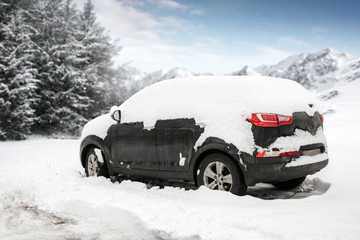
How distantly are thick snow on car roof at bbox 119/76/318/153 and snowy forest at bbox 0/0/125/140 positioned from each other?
43.1 feet

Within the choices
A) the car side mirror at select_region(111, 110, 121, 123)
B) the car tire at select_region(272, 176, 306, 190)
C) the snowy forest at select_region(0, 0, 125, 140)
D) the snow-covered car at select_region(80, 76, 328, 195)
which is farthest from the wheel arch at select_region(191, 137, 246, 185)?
the snowy forest at select_region(0, 0, 125, 140)

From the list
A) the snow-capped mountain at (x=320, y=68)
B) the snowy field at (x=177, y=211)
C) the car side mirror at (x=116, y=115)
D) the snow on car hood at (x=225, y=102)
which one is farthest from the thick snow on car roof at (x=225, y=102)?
the snow-capped mountain at (x=320, y=68)

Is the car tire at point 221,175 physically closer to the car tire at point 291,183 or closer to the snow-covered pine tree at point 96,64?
the car tire at point 291,183

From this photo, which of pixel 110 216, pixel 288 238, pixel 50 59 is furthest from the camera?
pixel 50 59

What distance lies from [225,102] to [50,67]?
59.5ft

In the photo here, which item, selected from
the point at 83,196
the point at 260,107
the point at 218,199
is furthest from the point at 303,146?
the point at 83,196

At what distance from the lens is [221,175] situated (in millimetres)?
4219

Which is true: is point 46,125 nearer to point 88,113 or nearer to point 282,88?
point 88,113

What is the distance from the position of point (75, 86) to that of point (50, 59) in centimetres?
226

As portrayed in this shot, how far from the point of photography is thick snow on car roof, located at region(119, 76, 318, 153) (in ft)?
13.3

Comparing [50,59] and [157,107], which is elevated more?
[50,59]

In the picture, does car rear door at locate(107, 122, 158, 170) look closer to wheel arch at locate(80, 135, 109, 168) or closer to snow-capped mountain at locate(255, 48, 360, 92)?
wheel arch at locate(80, 135, 109, 168)

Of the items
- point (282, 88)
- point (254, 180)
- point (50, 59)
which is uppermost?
point (50, 59)

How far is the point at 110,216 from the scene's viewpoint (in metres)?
3.79
